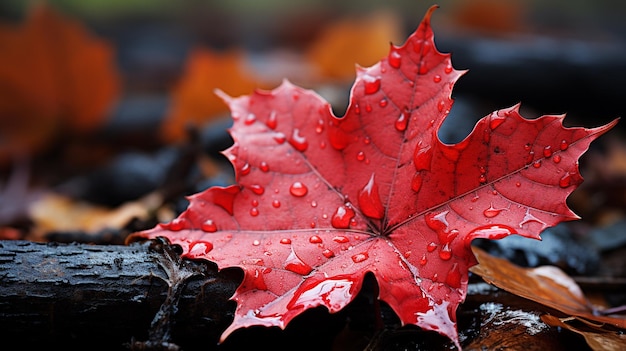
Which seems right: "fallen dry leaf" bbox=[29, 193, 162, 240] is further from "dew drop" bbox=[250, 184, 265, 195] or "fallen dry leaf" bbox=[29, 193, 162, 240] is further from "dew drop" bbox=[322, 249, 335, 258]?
"dew drop" bbox=[322, 249, 335, 258]

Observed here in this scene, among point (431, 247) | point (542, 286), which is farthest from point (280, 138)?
point (542, 286)

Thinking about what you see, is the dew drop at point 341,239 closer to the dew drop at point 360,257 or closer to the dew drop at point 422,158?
the dew drop at point 360,257

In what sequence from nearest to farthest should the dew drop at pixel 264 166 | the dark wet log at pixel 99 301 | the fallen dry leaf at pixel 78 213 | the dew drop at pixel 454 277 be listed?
the dew drop at pixel 454 277, the dark wet log at pixel 99 301, the dew drop at pixel 264 166, the fallen dry leaf at pixel 78 213

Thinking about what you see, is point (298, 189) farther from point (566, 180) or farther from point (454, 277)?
point (566, 180)

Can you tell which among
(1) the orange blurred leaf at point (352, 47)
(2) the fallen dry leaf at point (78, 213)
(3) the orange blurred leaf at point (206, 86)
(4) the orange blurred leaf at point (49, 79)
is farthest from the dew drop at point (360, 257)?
(1) the orange blurred leaf at point (352, 47)

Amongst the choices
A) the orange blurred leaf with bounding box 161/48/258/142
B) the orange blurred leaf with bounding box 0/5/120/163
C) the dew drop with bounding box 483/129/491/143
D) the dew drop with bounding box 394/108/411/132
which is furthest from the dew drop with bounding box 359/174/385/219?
the orange blurred leaf with bounding box 0/5/120/163

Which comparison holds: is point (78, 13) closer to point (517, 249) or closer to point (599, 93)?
point (599, 93)

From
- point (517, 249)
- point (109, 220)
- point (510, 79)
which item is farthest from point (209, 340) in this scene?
point (510, 79)
